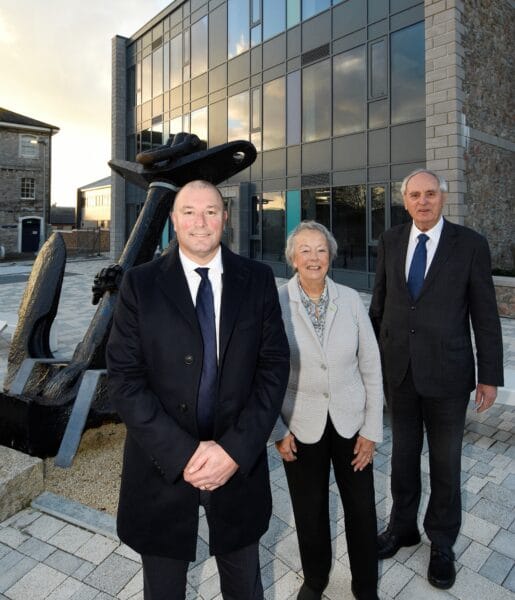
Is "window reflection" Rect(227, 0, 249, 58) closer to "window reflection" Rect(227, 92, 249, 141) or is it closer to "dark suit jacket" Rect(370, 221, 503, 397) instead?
"window reflection" Rect(227, 92, 249, 141)

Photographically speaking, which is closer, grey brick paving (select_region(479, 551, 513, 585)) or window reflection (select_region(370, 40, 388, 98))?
grey brick paving (select_region(479, 551, 513, 585))

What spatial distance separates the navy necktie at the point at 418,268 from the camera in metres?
2.63

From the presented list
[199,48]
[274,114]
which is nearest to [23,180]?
[199,48]

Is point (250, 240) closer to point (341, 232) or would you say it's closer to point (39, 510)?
point (341, 232)

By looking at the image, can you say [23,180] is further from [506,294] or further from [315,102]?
[506,294]

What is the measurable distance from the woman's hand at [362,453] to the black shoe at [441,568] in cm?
82

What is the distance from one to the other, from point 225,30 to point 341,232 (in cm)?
983

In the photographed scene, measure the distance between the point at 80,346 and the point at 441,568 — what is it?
3.14 meters

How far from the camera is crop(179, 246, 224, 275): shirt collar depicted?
183cm

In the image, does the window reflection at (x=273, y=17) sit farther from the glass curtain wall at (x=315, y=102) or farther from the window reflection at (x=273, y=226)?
the window reflection at (x=273, y=226)

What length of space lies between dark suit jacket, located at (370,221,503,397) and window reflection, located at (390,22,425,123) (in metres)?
11.5

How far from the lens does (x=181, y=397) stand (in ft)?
5.61

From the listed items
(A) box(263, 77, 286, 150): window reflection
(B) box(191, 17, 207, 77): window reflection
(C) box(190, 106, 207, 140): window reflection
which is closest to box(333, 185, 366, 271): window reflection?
(A) box(263, 77, 286, 150): window reflection

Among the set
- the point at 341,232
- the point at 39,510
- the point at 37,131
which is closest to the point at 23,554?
the point at 39,510
